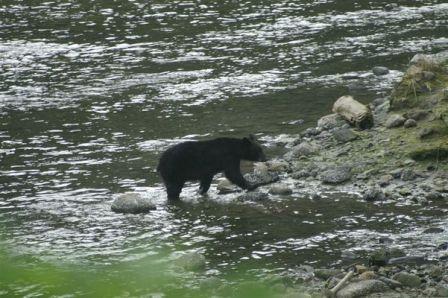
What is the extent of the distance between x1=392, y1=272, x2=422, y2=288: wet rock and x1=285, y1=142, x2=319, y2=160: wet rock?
4.47 metres

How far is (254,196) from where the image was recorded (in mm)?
10484

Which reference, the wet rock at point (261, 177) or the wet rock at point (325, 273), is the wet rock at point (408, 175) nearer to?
the wet rock at point (261, 177)

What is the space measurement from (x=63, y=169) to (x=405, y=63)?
8.18 m

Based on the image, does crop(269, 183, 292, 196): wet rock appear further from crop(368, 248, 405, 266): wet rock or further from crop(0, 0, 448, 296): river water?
crop(368, 248, 405, 266): wet rock

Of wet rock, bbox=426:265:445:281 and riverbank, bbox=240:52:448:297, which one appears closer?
wet rock, bbox=426:265:445:281

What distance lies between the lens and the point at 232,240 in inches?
355

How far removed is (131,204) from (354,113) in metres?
3.77

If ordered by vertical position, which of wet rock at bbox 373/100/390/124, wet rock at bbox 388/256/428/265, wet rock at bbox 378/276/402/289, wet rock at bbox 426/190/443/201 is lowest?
wet rock at bbox 426/190/443/201

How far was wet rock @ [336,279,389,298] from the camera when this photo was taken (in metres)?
7.02

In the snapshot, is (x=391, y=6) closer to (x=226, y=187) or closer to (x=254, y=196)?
(x=226, y=187)

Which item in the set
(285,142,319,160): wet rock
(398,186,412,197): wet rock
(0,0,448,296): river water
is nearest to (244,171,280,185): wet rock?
(0,0,448,296): river water

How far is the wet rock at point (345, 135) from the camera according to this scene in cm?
1187

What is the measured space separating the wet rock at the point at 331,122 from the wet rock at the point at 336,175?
1772 millimetres

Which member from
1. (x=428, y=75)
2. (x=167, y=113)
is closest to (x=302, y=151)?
(x=428, y=75)
